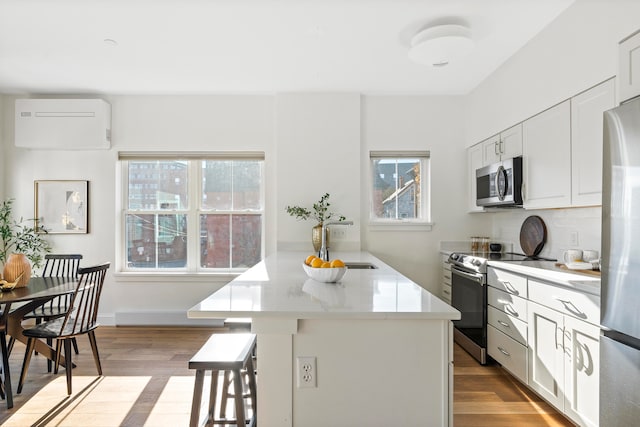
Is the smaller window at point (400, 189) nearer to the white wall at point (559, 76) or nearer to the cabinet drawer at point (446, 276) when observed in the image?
the cabinet drawer at point (446, 276)

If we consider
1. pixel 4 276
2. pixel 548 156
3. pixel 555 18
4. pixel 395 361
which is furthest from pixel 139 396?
pixel 555 18

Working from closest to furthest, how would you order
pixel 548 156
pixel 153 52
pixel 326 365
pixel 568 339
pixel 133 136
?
pixel 326 365 → pixel 568 339 → pixel 548 156 → pixel 153 52 → pixel 133 136

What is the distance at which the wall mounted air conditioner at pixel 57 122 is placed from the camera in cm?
389

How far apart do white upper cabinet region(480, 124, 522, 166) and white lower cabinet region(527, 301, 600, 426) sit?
4.20 ft

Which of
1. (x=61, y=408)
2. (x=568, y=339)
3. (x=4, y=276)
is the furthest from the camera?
(x=4, y=276)

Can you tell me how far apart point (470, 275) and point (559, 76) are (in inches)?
62.4

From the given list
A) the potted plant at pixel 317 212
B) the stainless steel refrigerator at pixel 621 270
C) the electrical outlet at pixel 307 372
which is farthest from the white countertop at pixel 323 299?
the potted plant at pixel 317 212

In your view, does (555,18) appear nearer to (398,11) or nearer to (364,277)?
(398,11)

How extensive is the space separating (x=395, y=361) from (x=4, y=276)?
2909 millimetres

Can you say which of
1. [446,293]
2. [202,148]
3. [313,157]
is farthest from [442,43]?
[202,148]

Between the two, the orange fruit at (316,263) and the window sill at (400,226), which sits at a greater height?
the window sill at (400,226)

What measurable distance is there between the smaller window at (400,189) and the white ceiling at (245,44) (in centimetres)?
77

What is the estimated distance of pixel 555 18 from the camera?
8.07 feet

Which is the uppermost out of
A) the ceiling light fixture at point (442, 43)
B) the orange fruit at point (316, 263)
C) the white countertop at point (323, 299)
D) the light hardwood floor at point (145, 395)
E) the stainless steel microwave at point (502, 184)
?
the ceiling light fixture at point (442, 43)
